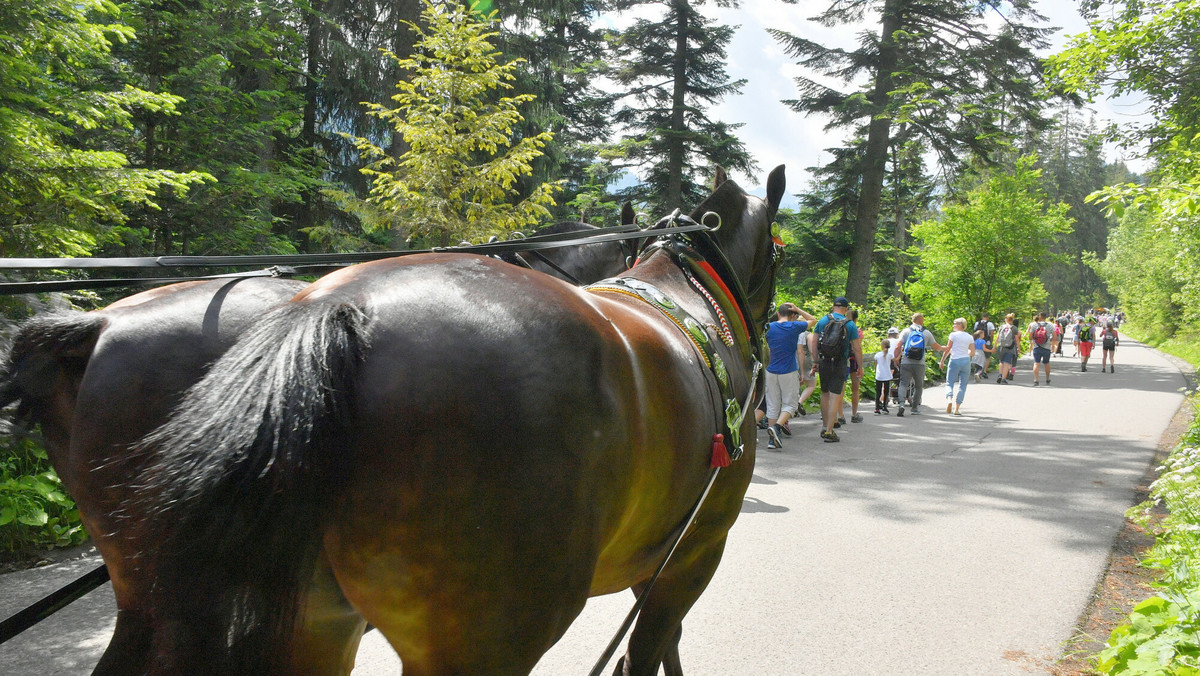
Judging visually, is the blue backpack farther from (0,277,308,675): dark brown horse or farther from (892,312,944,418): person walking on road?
(0,277,308,675): dark brown horse

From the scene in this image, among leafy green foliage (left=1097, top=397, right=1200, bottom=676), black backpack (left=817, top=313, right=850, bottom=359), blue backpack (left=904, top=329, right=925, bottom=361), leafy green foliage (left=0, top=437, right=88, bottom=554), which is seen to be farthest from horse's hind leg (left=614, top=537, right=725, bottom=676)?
blue backpack (left=904, top=329, right=925, bottom=361)

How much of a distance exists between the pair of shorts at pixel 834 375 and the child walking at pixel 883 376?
325 cm

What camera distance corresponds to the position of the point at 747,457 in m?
2.54

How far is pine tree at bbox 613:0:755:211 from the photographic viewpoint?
20484mm

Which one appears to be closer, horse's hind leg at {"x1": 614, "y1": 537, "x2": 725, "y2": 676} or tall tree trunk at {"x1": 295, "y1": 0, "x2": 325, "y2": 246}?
horse's hind leg at {"x1": 614, "y1": 537, "x2": 725, "y2": 676}

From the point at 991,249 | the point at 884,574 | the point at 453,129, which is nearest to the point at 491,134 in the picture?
the point at 453,129

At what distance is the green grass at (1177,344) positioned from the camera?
95.8ft

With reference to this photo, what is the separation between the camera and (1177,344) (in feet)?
117

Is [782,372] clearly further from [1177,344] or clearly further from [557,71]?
[1177,344]

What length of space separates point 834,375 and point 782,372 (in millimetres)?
978

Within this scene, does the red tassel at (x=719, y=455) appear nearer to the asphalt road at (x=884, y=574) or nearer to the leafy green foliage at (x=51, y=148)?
the asphalt road at (x=884, y=574)

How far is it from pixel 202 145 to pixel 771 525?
8796 mm

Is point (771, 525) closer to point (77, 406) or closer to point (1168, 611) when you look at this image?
point (1168, 611)

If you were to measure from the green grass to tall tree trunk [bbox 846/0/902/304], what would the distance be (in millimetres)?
11601
